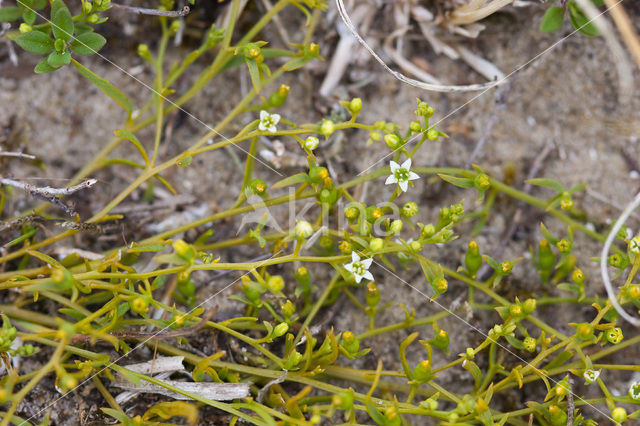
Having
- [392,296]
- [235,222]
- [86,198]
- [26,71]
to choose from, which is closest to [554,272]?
[392,296]

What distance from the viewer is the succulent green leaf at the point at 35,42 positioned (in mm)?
2318

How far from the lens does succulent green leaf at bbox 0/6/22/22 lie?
255 cm

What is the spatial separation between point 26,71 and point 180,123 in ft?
2.54

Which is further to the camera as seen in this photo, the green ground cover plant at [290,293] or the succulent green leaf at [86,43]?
the succulent green leaf at [86,43]

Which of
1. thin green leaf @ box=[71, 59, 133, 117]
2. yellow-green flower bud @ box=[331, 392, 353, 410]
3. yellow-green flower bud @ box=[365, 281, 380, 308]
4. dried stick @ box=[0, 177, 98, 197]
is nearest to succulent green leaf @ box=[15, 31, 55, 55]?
thin green leaf @ box=[71, 59, 133, 117]

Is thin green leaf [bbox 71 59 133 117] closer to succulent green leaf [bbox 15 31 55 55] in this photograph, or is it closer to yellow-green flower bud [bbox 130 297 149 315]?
succulent green leaf [bbox 15 31 55 55]

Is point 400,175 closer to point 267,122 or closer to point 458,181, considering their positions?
point 458,181

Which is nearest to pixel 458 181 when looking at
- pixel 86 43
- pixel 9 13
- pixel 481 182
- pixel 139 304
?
pixel 481 182

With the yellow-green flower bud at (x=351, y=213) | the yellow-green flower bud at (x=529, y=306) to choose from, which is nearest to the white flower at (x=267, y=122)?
the yellow-green flower bud at (x=351, y=213)

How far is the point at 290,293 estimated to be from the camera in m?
2.77

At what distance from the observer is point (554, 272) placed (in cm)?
286

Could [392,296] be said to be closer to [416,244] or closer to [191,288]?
[416,244]

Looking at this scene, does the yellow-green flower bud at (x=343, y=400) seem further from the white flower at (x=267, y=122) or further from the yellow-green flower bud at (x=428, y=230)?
the white flower at (x=267, y=122)

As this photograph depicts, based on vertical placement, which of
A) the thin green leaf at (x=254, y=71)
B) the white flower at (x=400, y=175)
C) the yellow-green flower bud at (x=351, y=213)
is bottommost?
the yellow-green flower bud at (x=351, y=213)
